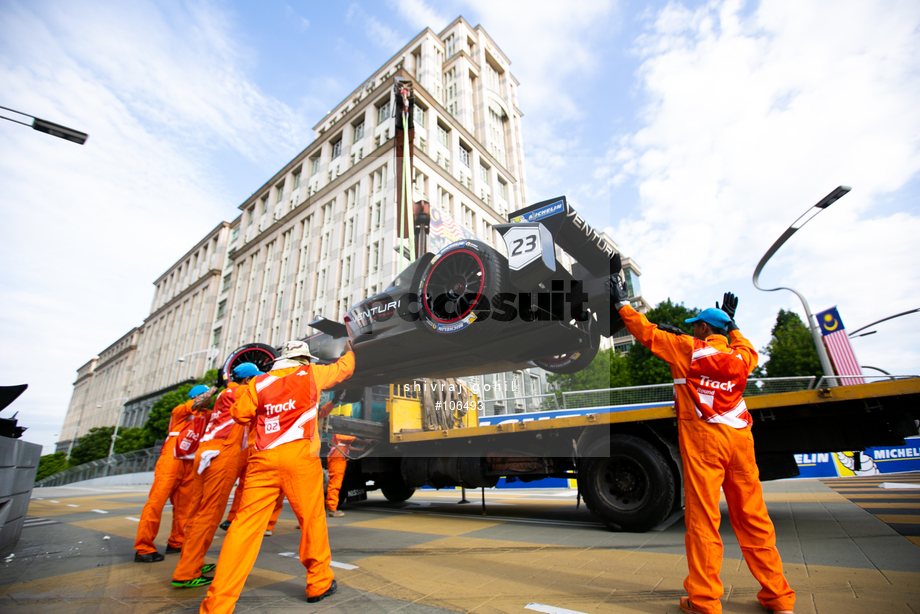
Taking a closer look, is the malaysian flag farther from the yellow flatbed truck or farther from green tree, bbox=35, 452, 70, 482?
green tree, bbox=35, 452, 70, 482

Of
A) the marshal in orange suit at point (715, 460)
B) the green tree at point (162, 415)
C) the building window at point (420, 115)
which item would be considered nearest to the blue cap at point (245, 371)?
the marshal in orange suit at point (715, 460)

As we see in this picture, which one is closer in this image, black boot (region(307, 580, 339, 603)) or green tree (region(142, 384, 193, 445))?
black boot (region(307, 580, 339, 603))

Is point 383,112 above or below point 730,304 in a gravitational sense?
above

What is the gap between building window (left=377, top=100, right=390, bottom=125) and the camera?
101 ft

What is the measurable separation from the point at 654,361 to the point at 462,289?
22.0m

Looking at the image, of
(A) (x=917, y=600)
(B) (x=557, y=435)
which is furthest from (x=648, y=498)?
(A) (x=917, y=600)

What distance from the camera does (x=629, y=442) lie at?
495 cm

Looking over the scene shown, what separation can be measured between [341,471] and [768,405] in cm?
621

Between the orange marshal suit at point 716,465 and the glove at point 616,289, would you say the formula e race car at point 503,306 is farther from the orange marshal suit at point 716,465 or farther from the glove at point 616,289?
the orange marshal suit at point 716,465

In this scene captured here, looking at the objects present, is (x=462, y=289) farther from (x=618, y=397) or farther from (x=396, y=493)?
(x=396, y=493)

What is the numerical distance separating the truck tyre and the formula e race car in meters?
1.10

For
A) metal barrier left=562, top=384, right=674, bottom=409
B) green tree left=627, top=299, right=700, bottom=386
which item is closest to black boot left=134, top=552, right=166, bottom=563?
metal barrier left=562, top=384, right=674, bottom=409

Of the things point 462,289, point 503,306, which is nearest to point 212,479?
point 462,289

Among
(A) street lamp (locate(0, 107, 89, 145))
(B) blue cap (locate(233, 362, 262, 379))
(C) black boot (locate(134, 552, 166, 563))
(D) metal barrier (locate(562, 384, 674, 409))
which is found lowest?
(C) black boot (locate(134, 552, 166, 563))
